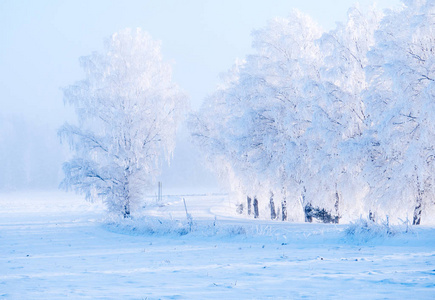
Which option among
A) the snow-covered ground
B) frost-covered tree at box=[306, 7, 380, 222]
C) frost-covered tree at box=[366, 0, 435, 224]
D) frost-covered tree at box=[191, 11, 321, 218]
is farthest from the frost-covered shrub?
frost-covered tree at box=[191, 11, 321, 218]

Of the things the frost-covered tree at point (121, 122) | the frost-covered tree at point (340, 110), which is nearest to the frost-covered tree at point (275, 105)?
the frost-covered tree at point (340, 110)

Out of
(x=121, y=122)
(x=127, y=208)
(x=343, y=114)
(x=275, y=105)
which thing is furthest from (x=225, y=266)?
(x=121, y=122)

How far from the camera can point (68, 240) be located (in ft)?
58.8

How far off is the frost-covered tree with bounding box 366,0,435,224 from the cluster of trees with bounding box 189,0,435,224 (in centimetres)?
4

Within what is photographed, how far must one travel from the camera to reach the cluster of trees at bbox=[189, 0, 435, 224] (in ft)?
54.9

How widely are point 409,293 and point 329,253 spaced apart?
512 cm

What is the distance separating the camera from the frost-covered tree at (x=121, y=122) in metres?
24.9

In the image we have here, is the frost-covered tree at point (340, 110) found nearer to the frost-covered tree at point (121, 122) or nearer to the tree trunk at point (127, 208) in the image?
the frost-covered tree at point (121, 122)

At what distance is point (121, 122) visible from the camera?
83.5 ft

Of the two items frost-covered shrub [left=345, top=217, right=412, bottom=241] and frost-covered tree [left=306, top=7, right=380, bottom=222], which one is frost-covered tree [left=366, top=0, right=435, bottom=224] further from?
frost-covered shrub [left=345, top=217, right=412, bottom=241]

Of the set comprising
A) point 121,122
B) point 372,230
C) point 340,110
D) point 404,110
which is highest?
point 121,122

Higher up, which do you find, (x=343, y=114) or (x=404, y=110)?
(x=343, y=114)

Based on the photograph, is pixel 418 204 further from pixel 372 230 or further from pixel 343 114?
pixel 372 230

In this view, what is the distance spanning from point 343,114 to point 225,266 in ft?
38.5
